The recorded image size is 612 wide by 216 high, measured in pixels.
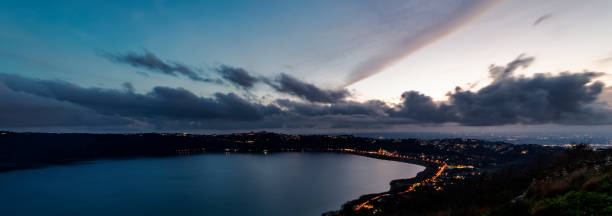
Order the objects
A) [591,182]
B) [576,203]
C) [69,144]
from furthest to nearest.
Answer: [69,144] < [591,182] < [576,203]

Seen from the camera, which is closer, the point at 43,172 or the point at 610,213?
the point at 610,213

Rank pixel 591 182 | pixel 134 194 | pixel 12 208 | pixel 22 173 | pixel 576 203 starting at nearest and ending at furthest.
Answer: pixel 576 203 → pixel 591 182 → pixel 12 208 → pixel 134 194 → pixel 22 173

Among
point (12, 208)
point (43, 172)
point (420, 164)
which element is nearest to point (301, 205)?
point (12, 208)

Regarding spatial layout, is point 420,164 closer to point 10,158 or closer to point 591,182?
point 591,182

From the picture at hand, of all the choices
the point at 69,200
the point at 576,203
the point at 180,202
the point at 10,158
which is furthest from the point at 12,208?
the point at 10,158

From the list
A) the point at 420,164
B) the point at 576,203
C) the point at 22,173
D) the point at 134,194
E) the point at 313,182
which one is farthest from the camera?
the point at 420,164

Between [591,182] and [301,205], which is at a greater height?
[591,182]

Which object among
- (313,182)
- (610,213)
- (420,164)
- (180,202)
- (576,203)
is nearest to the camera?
(610,213)

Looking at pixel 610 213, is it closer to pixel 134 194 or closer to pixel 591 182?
pixel 591 182

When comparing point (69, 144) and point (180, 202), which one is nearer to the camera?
point (180, 202)
